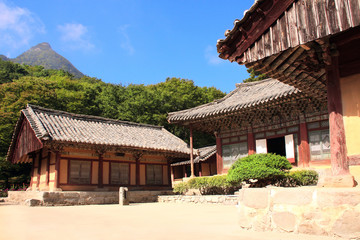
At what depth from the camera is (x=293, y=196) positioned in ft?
14.3

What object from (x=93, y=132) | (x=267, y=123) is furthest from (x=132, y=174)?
(x=267, y=123)

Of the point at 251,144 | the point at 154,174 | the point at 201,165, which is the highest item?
the point at 251,144

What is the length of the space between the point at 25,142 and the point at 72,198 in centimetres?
559

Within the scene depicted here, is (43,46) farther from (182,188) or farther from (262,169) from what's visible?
(262,169)

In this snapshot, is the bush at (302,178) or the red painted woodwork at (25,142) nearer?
the bush at (302,178)

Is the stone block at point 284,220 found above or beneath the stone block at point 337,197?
beneath

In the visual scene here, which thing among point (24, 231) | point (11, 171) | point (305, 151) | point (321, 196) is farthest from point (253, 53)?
point (11, 171)

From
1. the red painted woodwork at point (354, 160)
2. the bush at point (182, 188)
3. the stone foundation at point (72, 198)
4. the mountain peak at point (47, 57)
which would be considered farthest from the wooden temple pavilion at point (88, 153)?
the mountain peak at point (47, 57)

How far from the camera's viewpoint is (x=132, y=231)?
5.56 metres

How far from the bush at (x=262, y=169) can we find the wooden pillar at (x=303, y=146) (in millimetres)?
2753

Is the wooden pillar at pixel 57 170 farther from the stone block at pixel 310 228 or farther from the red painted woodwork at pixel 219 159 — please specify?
the stone block at pixel 310 228

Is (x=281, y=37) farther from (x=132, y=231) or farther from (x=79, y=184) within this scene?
(x=79, y=184)

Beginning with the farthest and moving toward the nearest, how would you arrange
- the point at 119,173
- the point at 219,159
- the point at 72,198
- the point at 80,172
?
the point at 219,159 < the point at 119,173 < the point at 80,172 < the point at 72,198

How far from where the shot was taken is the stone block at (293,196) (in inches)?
165
